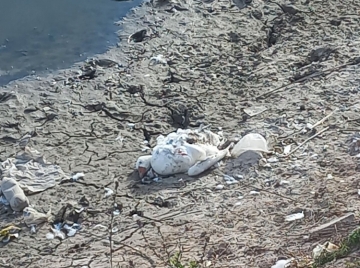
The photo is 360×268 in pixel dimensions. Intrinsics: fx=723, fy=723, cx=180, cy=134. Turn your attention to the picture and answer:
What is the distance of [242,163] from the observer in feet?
18.4

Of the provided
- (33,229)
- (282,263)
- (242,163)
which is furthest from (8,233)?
(282,263)

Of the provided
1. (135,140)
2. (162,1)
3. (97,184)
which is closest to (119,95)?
(135,140)

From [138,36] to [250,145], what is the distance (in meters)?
2.96

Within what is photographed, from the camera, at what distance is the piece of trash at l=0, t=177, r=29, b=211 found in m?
5.52

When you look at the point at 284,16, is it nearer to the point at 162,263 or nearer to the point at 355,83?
the point at 355,83

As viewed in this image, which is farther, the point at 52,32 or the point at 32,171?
the point at 52,32

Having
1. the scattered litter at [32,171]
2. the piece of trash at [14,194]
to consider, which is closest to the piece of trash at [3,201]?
the piece of trash at [14,194]

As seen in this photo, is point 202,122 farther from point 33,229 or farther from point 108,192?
point 33,229

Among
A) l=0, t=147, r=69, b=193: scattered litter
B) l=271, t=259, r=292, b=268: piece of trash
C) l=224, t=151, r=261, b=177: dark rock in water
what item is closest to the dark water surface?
l=0, t=147, r=69, b=193: scattered litter

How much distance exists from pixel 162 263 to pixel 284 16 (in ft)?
15.2

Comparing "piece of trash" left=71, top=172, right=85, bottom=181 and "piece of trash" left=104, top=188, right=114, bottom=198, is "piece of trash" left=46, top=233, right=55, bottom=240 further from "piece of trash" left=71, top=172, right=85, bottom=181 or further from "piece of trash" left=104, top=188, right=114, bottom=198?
"piece of trash" left=71, top=172, right=85, bottom=181

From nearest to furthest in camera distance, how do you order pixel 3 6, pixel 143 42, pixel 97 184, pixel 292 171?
pixel 292 171
pixel 97 184
pixel 143 42
pixel 3 6

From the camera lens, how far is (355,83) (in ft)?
21.5

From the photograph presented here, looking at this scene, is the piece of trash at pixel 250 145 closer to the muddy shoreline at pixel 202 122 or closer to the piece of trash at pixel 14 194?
the muddy shoreline at pixel 202 122
